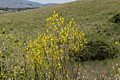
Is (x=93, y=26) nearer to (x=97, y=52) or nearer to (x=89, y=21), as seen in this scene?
(x=89, y=21)

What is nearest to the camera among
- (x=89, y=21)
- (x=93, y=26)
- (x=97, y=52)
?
(x=97, y=52)

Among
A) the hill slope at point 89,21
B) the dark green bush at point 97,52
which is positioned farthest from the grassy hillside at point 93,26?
the dark green bush at point 97,52

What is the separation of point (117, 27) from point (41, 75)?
13.5 m

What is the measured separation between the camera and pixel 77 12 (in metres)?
34.7

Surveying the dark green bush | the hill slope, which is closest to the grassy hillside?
the hill slope

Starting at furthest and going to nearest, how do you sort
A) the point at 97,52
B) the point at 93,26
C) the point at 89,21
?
the point at 89,21, the point at 93,26, the point at 97,52

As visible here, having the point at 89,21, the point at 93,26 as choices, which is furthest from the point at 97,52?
the point at 89,21

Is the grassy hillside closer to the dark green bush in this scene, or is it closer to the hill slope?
the hill slope

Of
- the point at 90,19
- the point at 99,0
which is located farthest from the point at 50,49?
the point at 99,0

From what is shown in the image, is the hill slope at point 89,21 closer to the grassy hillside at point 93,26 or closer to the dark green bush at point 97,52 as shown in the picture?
the grassy hillside at point 93,26

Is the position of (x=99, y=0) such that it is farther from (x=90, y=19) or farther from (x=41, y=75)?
(x=41, y=75)

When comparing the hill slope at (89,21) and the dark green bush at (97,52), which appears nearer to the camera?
the dark green bush at (97,52)

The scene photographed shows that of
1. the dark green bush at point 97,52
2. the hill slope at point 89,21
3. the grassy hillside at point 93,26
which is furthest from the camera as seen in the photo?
the hill slope at point 89,21

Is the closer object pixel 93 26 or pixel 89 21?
pixel 93 26
